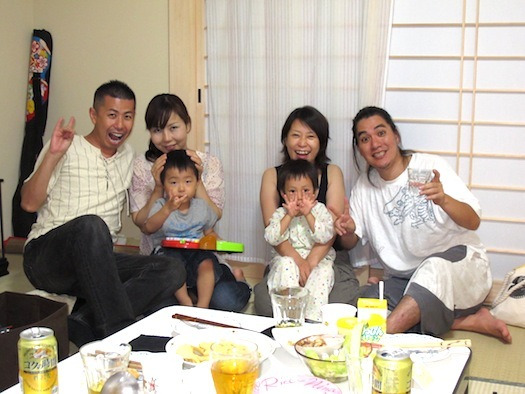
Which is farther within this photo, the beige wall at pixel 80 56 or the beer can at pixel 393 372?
Result: the beige wall at pixel 80 56

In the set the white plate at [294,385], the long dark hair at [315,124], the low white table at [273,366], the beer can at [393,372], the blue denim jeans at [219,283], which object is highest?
the long dark hair at [315,124]

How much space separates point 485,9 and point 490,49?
0.19 meters

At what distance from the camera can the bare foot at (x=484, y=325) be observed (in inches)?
112

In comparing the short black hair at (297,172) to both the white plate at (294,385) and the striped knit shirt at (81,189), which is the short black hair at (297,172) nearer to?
the striped knit shirt at (81,189)

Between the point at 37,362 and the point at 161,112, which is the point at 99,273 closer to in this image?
the point at 161,112

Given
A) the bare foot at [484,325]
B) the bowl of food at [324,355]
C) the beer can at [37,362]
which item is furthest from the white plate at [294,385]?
the bare foot at [484,325]

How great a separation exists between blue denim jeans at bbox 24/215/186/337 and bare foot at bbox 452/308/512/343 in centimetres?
125

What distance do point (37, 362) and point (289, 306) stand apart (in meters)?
0.68

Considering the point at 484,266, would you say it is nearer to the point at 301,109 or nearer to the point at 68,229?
the point at 301,109

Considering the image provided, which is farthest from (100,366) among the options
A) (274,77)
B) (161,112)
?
(274,77)

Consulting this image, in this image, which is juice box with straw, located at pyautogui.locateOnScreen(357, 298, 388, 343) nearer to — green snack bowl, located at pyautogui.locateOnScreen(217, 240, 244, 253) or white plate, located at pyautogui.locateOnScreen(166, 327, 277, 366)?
white plate, located at pyautogui.locateOnScreen(166, 327, 277, 366)

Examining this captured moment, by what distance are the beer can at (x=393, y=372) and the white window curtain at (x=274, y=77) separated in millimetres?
2315

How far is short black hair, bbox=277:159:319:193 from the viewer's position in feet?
10.1

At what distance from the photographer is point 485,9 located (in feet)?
10.5
